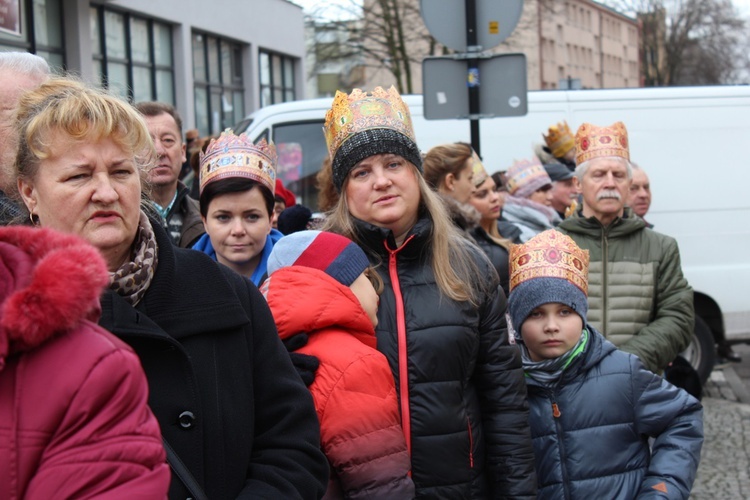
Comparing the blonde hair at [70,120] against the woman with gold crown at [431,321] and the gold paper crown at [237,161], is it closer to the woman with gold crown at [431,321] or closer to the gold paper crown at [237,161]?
the woman with gold crown at [431,321]

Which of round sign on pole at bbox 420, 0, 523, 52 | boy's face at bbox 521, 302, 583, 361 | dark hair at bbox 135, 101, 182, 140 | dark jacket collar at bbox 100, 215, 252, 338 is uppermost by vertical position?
round sign on pole at bbox 420, 0, 523, 52

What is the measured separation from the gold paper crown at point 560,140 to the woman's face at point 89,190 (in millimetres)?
6733

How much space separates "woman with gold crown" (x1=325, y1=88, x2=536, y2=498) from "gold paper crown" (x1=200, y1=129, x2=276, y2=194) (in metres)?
0.48

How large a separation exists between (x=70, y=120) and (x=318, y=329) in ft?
3.05

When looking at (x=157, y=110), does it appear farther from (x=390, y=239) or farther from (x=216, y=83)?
(x=216, y=83)

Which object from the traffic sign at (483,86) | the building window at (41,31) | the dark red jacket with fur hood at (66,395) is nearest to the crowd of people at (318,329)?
the dark red jacket with fur hood at (66,395)

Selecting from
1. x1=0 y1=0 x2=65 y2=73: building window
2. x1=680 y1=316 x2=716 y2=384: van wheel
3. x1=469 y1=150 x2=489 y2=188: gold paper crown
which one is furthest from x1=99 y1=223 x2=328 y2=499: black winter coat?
x1=0 y1=0 x2=65 y2=73: building window

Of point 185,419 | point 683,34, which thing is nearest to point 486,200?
point 185,419

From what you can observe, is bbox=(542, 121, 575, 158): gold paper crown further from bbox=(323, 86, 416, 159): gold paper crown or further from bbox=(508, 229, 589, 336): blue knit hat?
bbox=(323, 86, 416, 159): gold paper crown

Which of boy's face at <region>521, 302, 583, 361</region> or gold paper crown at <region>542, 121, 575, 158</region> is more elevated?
gold paper crown at <region>542, 121, 575, 158</region>

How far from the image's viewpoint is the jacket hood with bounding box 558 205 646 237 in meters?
4.77

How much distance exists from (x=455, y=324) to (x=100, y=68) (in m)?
16.5

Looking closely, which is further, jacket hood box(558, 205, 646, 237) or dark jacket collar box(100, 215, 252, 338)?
jacket hood box(558, 205, 646, 237)

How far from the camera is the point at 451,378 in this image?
3080 mm
